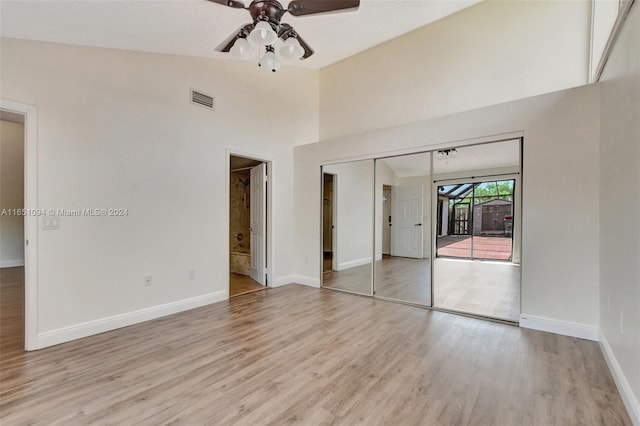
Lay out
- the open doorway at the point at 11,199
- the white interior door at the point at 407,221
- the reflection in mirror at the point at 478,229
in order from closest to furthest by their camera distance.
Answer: the reflection in mirror at the point at 478,229 < the white interior door at the point at 407,221 < the open doorway at the point at 11,199

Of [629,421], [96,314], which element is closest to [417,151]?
[629,421]

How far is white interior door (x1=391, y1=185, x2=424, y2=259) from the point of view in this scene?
13.6 feet

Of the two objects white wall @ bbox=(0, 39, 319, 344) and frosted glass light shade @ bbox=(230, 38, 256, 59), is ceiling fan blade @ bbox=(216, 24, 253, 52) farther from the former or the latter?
white wall @ bbox=(0, 39, 319, 344)

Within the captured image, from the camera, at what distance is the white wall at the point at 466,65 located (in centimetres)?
346

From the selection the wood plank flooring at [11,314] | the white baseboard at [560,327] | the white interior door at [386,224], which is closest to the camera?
the wood plank flooring at [11,314]

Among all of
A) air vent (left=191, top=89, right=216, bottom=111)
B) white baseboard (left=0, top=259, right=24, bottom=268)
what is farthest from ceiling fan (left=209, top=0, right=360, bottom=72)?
white baseboard (left=0, top=259, right=24, bottom=268)

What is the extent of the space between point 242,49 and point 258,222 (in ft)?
9.96

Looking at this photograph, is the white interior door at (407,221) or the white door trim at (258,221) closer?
the white interior door at (407,221)

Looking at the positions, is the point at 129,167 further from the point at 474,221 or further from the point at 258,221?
the point at 474,221

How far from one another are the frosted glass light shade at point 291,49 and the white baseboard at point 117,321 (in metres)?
3.06

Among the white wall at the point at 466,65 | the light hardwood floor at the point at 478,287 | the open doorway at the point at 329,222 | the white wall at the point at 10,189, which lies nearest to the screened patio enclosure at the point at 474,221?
the light hardwood floor at the point at 478,287

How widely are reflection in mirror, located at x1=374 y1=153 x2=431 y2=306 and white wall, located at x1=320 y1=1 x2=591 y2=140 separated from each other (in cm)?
103

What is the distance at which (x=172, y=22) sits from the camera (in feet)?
8.77

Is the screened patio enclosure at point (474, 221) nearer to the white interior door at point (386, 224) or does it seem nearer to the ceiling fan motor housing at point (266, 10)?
the white interior door at point (386, 224)
